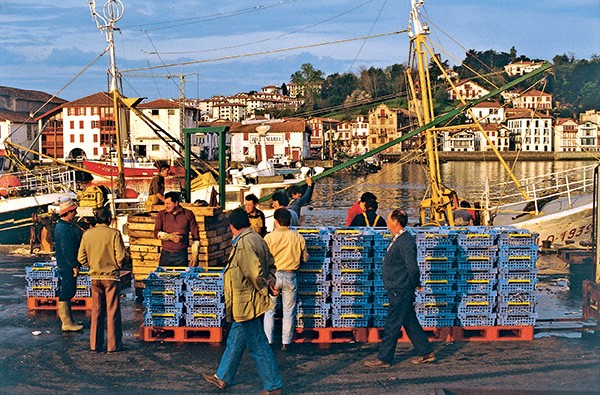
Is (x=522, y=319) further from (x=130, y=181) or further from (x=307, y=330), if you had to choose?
(x=130, y=181)

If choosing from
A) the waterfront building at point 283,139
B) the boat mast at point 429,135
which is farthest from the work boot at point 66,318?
the waterfront building at point 283,139

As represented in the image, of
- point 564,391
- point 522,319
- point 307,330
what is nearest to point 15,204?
point 307,330

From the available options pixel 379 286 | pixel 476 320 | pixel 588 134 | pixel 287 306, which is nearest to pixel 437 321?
pixel 476 320

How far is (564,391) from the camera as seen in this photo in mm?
8492

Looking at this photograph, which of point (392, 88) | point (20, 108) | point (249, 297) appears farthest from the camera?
point (392, 88)

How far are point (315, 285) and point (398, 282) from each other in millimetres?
1716

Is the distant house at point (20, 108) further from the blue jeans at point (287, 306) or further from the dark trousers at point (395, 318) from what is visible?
the dark trousers at point (395, 318)

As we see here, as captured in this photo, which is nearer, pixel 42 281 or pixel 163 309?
pixel 163 309

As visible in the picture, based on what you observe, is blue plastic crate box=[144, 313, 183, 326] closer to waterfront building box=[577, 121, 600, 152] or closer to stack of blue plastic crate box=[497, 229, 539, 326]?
stack of blue plastic crate box=[497, 229, 539, 326]

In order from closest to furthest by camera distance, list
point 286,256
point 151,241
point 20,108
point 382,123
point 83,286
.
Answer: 1. point 286,256
2. point 83,286
3. point 151,241
4. point 20,108
5. point 382,123

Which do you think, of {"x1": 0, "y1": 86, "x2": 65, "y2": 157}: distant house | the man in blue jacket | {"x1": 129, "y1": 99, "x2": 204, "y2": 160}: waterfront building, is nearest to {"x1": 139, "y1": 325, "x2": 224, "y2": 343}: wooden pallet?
the man in blue jacket

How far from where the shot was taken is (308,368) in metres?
9.78

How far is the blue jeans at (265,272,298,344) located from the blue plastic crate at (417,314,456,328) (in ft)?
6.07

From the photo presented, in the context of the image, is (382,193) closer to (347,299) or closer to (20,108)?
(20,108)
